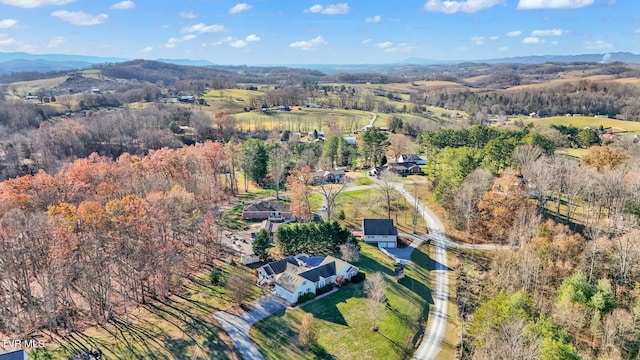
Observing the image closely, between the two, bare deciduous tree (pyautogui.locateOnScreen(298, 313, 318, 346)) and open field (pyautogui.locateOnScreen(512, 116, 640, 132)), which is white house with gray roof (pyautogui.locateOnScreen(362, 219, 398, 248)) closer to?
bare deciduous tree (pyautogui.locateOnScreen(298, 313, 318, 346))

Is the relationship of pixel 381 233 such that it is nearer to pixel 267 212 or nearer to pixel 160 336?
pixel 267 212

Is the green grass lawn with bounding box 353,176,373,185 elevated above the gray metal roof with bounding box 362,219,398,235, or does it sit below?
above

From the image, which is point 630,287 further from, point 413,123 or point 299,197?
point 413,123

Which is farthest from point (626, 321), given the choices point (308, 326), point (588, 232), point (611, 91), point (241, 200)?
point (611, 91)

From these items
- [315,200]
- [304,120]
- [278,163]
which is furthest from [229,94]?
[315,200]

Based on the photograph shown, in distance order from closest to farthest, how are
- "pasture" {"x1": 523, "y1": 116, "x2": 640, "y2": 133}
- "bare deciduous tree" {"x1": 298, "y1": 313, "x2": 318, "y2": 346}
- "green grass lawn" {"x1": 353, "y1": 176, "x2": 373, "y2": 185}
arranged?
"bare deciduous tree" {"x1": 298, "y1": 313, "x2": 318, "y2": 346} → "green grass lawn" {"x1": 353, "y1": 176, "x2": 373, "y2": 185} → "pasture" {"x1": 523, "y1": 116, "x2": 640, "y2": 133}

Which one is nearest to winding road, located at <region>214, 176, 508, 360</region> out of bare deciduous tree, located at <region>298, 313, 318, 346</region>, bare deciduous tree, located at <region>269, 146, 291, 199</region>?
bare deciduous tree, located at <region>298, 313, 318, 346</region>
